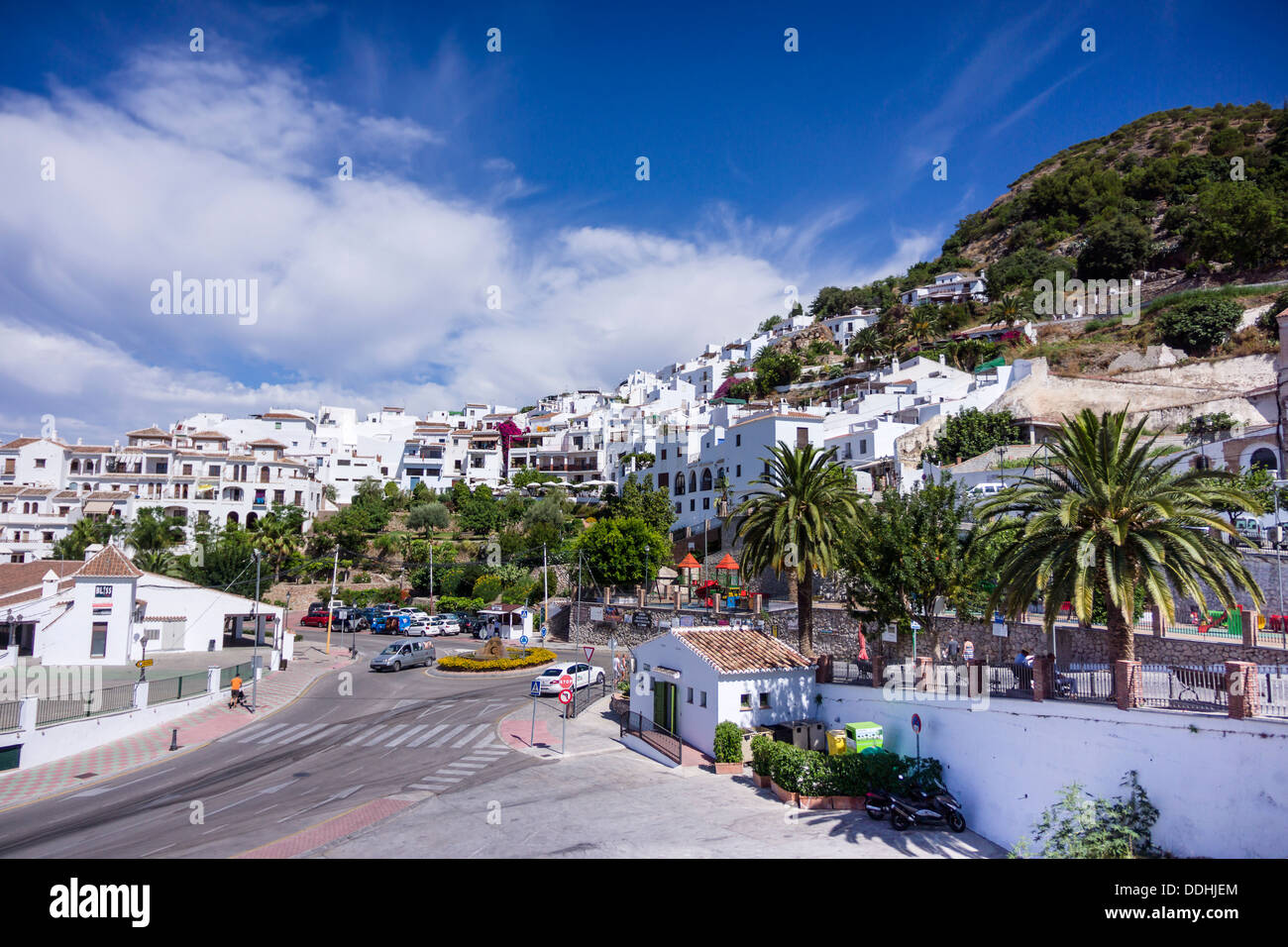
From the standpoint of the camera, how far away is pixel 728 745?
938 inches

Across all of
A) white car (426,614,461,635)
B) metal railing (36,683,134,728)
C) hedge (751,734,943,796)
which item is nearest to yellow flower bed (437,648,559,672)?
white car (426,614,461,635)

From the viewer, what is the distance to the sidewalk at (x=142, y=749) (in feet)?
72.0

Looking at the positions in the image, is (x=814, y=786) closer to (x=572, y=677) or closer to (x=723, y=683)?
(x=723, y=683)

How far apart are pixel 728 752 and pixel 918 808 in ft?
21.6

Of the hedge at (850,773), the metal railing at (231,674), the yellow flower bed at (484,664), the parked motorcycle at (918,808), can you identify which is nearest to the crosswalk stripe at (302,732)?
the metal railing at (231,674)

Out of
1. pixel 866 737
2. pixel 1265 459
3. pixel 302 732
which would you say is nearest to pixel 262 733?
pixel 302 732

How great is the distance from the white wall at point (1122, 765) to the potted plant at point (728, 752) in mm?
5487

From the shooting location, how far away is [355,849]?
1638 centimetres

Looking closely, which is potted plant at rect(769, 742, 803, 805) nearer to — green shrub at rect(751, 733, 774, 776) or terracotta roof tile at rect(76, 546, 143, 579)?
green shrub at rect(751, 733, 774, 776)

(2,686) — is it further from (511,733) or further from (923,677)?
(923,677)

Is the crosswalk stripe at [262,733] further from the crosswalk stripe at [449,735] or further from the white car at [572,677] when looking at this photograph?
the white car at [572,677]
